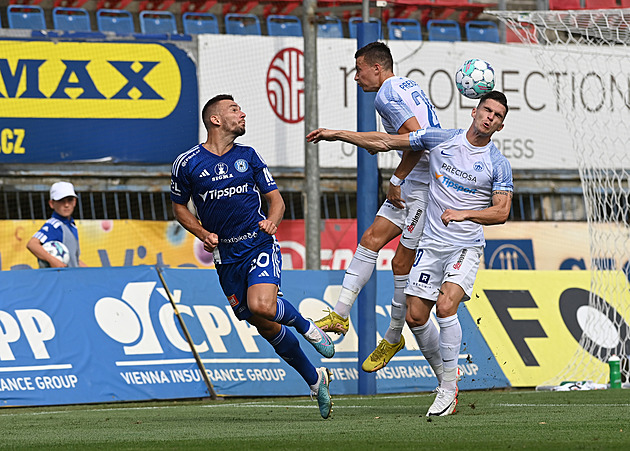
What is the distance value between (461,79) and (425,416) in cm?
270

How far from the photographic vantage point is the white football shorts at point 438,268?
8078 mm

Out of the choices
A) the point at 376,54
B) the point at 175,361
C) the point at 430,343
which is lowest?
the point at 175,361

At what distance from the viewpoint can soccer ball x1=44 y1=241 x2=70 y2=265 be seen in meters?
12.1

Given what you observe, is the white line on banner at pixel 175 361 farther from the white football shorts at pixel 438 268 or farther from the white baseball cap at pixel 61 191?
the white football shorts at pixel 438 268

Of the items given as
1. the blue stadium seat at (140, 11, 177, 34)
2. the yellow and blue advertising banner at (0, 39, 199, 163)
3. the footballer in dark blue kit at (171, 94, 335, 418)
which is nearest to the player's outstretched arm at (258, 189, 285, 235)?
the footballer in dark blue kit at (171, 94, 335, 418)

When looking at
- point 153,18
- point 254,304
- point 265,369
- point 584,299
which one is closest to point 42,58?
point 153,18

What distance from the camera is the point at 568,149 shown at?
19656 mm

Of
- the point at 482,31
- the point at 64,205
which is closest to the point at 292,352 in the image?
the point at 64,205

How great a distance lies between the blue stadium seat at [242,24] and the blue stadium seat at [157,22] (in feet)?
3.06

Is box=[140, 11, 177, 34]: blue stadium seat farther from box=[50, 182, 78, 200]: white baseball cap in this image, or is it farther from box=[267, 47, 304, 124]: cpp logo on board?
box=[50, 182, 78, 200]: white baseball cap

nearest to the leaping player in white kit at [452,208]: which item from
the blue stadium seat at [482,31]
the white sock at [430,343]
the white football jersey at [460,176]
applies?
the white football jersey at [460,176]

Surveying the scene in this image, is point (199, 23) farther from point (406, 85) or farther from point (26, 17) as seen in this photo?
point (406, 85)

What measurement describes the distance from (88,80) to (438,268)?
10325mm

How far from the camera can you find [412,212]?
28.6 feet
